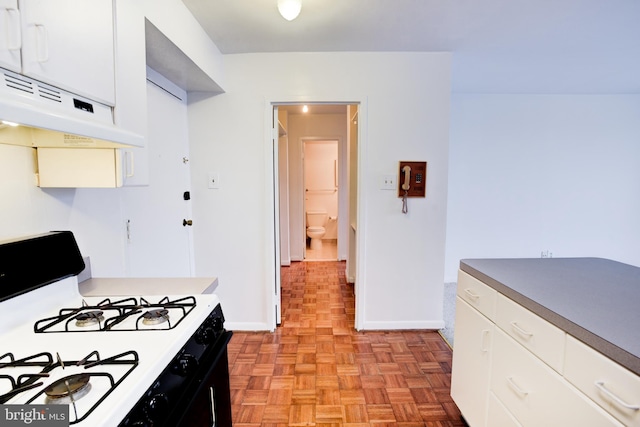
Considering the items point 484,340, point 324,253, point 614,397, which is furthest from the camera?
point 324,253

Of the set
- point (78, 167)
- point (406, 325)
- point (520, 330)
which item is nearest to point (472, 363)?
point (520, 330)

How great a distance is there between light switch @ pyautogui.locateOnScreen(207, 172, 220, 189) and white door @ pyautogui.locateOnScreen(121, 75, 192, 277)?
17 centimetres

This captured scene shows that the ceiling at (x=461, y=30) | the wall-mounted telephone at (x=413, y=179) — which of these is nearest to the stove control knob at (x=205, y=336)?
the ceiling at (x=461, y=30)

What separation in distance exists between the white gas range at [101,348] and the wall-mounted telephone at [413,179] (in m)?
1.74

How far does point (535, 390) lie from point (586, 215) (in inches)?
144

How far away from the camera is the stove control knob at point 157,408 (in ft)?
2.18

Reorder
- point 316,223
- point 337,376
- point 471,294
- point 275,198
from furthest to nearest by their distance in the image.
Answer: point 316,223 → point 275,198 → point 337,376 → point 471,294

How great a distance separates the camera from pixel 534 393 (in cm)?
98

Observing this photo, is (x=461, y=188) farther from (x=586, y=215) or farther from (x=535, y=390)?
(x=535, y=390)

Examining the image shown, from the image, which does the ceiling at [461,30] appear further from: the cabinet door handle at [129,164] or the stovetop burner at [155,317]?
the stovetop burner at [155,317]

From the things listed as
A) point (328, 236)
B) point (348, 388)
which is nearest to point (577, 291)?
point (348, 388)

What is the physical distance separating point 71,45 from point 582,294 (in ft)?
6.16

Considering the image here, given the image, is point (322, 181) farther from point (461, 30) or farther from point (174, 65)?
point (174, 65)

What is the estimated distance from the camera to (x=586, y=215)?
355cm
